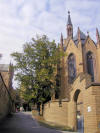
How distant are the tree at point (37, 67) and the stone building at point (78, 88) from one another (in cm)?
276

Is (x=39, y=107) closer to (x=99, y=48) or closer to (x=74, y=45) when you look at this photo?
(x=74, y=45)

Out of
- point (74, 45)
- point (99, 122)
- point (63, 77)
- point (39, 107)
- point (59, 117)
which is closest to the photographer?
point (99, 122)

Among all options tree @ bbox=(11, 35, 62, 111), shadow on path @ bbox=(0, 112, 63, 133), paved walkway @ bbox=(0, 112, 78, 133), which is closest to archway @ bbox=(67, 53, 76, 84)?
tree @ bbox=(11, 35, 62, 111)

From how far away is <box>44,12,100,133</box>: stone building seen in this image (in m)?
9.29

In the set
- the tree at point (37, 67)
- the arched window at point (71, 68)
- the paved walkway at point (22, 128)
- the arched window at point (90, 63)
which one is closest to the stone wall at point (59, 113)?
the paved walkway at point (22, 128)

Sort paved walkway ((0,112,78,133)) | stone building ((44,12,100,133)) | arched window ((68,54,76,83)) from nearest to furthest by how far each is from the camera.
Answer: stone building ((44,12,100,133)) → paved walkway ((0,112,78,133)) → arched window ((68,54,76,83))

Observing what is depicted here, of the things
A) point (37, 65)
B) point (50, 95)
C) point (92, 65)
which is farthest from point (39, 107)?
point (92, 65)

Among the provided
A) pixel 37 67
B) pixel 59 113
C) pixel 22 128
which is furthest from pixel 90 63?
pixel 22 128

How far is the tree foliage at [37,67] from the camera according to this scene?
2256 cm

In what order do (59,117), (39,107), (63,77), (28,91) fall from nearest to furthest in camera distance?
1. (59,117)
2. (28,91)
3. (39,107)
4. (63,77)

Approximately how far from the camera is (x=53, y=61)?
953 inches

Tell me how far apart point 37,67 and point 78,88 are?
40.5 feet

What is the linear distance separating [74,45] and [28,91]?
51.9 feet

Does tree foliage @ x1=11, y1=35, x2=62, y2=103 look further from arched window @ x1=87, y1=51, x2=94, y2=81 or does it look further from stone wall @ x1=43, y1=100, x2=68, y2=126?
arched window @ x1=87, y1=51, x2=94, y2=81
